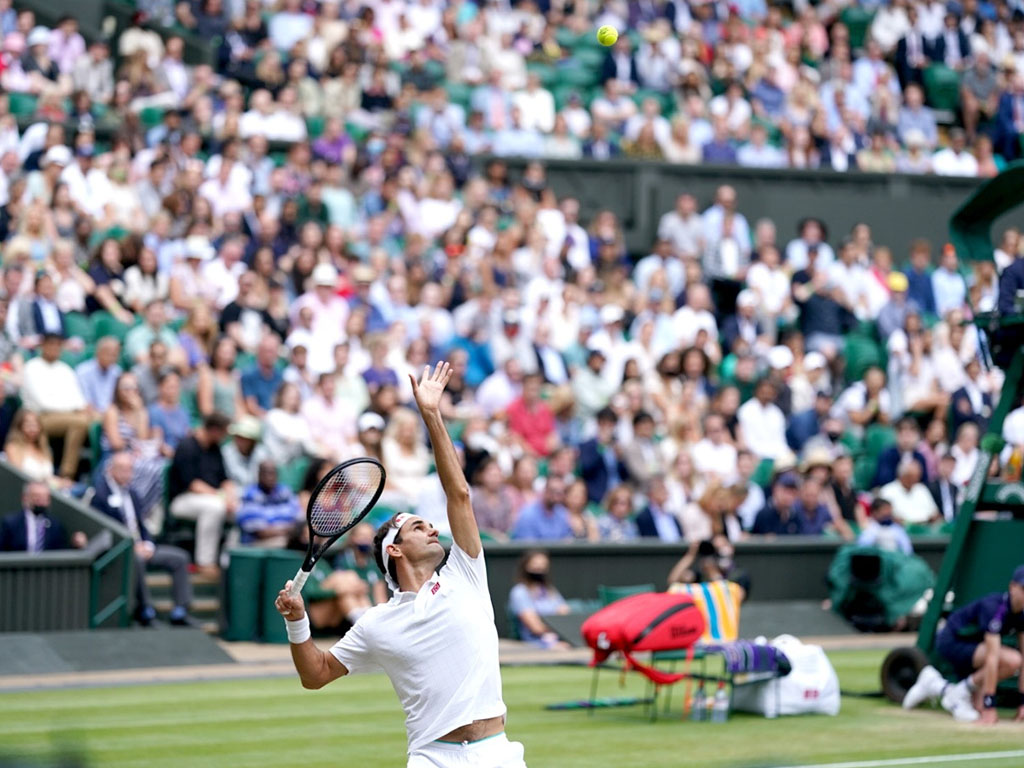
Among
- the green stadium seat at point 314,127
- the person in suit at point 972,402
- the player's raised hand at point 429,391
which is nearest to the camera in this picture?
the player's raised hand at point 429,391

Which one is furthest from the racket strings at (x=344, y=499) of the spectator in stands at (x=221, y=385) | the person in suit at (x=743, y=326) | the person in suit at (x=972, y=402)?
the person in suit at (x=972, y=402)

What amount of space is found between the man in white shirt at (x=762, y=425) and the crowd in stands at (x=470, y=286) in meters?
0.04

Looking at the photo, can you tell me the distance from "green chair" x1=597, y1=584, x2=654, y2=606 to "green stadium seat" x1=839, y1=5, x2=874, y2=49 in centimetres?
1548

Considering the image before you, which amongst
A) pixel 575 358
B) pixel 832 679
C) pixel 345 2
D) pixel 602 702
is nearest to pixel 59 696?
pixel 602 702

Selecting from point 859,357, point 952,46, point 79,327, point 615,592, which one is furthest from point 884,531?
point 952,46

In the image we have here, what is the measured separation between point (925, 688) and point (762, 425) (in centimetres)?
776

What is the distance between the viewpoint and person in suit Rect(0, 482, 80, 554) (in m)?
14.6

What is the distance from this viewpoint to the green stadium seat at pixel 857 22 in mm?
29734

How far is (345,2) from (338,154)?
3.71 meters

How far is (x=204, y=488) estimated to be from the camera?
631 inches

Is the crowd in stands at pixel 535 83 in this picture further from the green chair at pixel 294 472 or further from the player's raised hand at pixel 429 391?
the player's raised hand at pixel 429 391

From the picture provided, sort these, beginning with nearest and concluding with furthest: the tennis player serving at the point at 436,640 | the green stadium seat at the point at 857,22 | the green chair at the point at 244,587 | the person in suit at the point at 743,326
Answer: the tennis player serving at the point at 436,640 < the green chair at the point at 244,587 < the person in suit at the point at 743,326 < the green stadium seat at the point at 857,22

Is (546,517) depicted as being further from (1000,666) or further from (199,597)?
(1000,666)

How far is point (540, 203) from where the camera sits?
22.8 m
